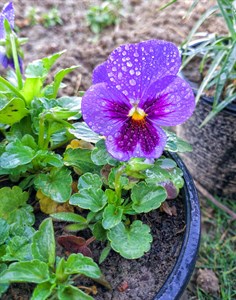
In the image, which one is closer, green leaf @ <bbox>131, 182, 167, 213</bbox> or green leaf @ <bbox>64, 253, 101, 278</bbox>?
green leaf @ <bbox>64, 253, 101, 278</bbox>

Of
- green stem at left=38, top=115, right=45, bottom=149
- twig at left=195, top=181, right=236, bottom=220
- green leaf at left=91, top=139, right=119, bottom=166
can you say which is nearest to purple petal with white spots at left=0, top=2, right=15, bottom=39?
green stem at left=38, top=115, right=45, bottom=149

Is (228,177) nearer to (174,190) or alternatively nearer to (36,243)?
(174,190)

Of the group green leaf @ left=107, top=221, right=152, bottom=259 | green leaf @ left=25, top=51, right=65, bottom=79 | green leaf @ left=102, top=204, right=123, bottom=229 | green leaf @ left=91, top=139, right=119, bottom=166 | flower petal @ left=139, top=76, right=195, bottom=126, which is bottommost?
green leaf @ left=107, top=221, right=152, bottom=259

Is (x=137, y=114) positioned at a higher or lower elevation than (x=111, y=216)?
higher

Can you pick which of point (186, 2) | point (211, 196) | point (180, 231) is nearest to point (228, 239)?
point (211, 196)

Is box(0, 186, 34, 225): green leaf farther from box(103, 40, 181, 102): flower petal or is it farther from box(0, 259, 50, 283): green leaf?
box(103, 40, 181, 102): flower petal

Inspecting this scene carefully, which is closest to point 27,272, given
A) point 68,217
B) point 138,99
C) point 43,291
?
point 43,291

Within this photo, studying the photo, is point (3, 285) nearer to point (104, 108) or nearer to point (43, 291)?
point (43, 291)
